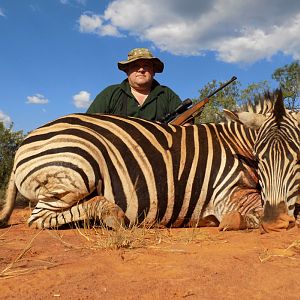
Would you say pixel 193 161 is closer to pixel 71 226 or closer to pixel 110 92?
pixel 71 226

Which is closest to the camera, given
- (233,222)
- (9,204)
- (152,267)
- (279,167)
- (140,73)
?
(152,267)

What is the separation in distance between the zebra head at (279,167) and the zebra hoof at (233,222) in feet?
0.91

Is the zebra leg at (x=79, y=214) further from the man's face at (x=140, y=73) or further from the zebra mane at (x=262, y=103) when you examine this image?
the man's face at (x=140, y=73)

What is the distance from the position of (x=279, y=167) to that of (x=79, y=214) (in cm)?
177

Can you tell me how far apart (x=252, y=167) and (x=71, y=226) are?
182 centimetres

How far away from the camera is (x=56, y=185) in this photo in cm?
357

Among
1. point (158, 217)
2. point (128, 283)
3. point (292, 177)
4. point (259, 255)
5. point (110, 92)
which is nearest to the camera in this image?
point (128, 283)

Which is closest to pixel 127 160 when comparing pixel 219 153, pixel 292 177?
pixel 219 153

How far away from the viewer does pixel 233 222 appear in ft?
11.5

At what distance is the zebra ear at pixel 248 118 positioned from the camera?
3.80 m

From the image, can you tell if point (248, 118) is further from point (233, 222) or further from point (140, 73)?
point (140, 73)

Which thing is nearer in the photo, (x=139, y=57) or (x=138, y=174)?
(x=138, y=174)

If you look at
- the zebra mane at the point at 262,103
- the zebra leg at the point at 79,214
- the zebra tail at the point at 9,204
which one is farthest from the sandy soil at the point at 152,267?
the zebra mane at the point at 262,103

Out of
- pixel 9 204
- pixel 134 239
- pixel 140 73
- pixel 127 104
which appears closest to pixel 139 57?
pixel 140 73
